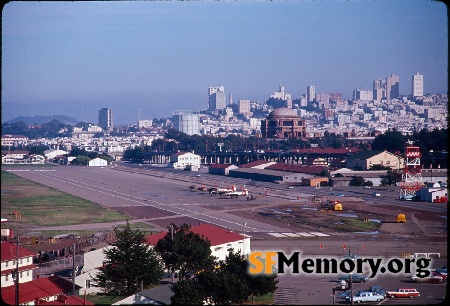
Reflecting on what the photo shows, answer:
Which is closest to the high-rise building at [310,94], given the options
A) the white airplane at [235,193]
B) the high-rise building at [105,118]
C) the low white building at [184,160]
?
the high-rise building at [105,118]

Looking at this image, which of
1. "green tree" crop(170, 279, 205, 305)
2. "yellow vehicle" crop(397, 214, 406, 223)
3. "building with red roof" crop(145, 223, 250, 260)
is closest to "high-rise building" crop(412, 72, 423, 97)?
"yellow vehicle" crop(397, 214, 406, 223)

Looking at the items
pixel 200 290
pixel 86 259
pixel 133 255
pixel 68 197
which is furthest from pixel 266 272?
pixel 68 197

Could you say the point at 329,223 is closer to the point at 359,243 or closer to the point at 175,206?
the point at 359,243

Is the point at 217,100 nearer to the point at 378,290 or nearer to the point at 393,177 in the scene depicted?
the point at 393,177

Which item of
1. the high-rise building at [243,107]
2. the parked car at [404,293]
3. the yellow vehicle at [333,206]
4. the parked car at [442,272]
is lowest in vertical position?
the yellow vehicle at [333,206]

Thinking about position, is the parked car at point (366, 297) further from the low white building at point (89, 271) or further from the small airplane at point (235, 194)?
the small airplane at point (235, 194)

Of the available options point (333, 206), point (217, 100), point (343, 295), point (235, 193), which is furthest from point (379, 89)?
point (343, 295)
